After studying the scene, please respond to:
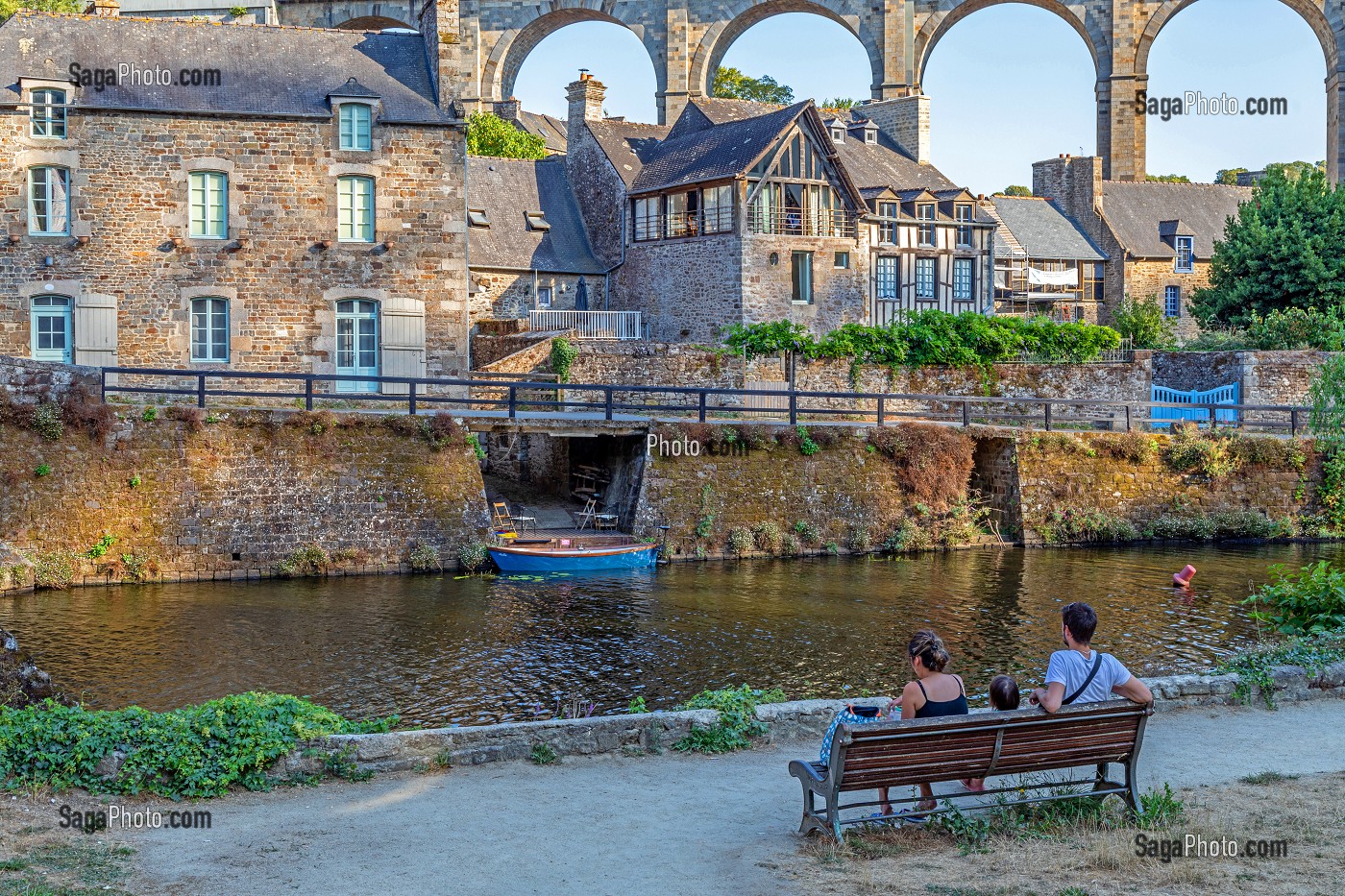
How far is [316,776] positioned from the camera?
7852 mm

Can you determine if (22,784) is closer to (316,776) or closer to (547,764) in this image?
(316,776)

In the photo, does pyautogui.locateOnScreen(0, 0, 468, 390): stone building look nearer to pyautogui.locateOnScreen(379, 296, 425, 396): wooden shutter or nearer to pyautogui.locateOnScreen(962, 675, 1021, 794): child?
pyautogui.locateOnScreen(379, 296, 425, 396): wooden shutter

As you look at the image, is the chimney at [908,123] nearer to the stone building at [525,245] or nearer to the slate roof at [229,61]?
the stone building at [525,245]

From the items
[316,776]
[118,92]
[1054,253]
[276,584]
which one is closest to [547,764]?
[316,776]

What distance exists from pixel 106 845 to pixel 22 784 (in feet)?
3.43

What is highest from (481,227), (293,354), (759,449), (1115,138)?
(1115,138)

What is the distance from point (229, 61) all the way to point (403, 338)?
20.5ft

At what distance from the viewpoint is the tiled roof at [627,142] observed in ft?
121

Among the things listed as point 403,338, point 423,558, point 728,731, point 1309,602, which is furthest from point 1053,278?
point 728,731

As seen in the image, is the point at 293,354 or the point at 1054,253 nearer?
the point at 293,354

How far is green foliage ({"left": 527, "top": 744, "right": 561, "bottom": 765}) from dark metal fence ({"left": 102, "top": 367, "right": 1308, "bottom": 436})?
12764mm

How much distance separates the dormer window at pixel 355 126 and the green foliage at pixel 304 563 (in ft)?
30.3

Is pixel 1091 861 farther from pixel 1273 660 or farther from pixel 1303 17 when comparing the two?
pixel 1303 17

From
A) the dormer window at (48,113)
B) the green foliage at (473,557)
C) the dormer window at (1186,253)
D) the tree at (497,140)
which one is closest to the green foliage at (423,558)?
the green foliage at (473,557)
